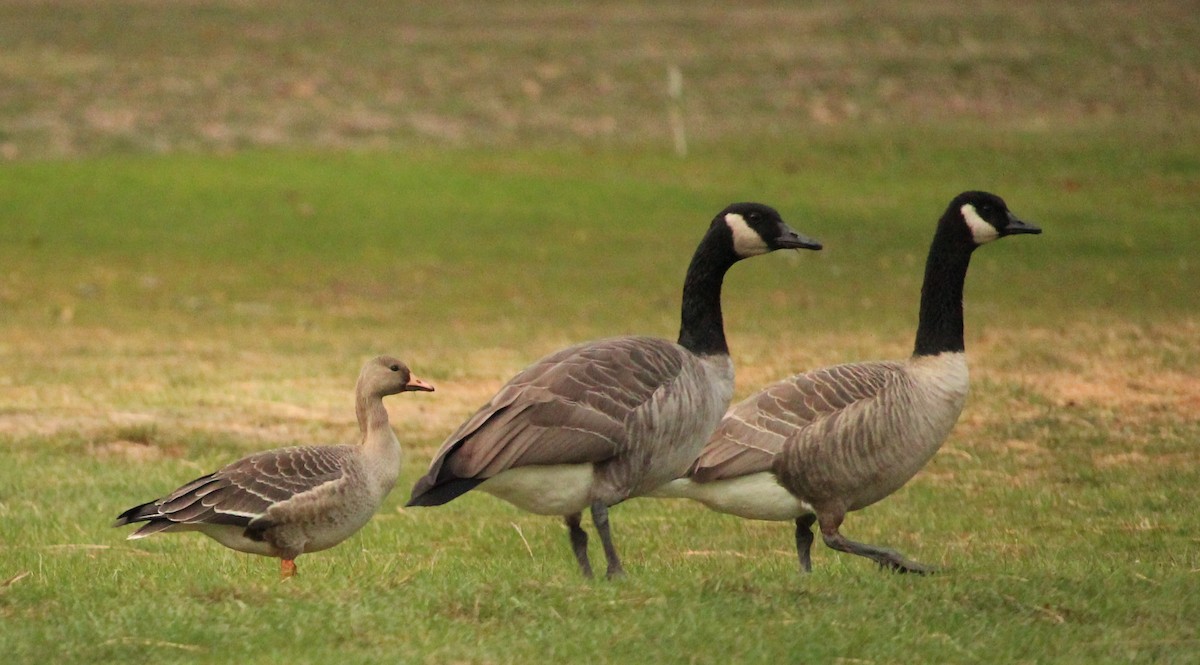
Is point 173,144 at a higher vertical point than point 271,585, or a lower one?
lower

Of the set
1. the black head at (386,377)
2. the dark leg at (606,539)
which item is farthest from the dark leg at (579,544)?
the black head at (386,377)

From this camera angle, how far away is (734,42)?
4122 cm

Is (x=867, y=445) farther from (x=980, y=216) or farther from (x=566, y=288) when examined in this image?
(x=566, y=288)

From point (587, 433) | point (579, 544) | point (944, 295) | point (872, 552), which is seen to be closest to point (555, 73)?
point (944, 295)

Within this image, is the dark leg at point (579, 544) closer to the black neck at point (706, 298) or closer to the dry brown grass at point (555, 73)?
the black neck at point (706, 298)

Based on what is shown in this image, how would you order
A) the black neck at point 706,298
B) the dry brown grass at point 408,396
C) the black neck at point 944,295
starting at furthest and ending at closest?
the dry brown grass at point 408,396, the black neck at point 944,295, the black neck at point 706,298

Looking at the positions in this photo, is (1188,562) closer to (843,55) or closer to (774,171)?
(774,171)

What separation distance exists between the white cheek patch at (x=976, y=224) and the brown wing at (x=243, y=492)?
11.2 ft

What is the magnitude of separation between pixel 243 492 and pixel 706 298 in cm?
241

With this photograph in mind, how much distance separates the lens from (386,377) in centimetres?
860

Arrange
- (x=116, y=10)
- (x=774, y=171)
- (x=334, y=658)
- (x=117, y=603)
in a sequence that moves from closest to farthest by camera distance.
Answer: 1. (x=334, y=658)
2. (x=117, y=603)
3. (x=774, y=171)
4. (x=116, y=10)

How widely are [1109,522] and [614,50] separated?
103ft

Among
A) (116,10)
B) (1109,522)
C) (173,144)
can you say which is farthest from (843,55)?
(1109,522)

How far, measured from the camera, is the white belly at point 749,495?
818cm
